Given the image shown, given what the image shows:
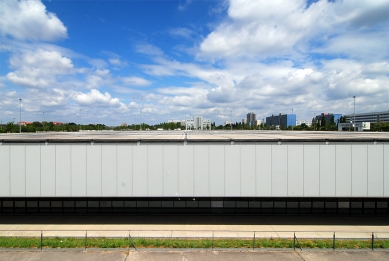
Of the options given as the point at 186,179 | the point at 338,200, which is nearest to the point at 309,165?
the point at 338,200

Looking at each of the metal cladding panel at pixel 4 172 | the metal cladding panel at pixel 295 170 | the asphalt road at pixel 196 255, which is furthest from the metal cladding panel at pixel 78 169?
the metal cladding panel at pixel 295 170

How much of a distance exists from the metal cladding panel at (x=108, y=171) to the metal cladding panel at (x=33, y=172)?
4017 mm

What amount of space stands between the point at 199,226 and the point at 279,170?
21.5ft

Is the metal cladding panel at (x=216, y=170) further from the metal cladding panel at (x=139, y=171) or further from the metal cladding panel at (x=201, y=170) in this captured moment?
the metal cladding panel at (x=139, y=171)

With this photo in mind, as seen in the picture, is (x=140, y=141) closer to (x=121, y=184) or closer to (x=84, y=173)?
(x=121, y=184)

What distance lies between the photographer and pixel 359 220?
15922 mm

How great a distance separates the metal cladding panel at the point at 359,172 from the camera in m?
14.0

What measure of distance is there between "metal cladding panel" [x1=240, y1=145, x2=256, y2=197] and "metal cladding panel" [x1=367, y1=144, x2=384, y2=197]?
7255 millimetres

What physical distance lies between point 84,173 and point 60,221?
4846mm

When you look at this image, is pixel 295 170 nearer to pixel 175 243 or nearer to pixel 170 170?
pixel 170 170

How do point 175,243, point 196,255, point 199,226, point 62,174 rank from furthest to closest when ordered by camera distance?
point 199,226 → point 62,174 → point 175,243 → point 196,255

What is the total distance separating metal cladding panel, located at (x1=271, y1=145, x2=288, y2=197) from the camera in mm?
14141

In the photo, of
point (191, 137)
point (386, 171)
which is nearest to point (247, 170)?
point (191, 137)

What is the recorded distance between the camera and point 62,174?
14.0 meters
